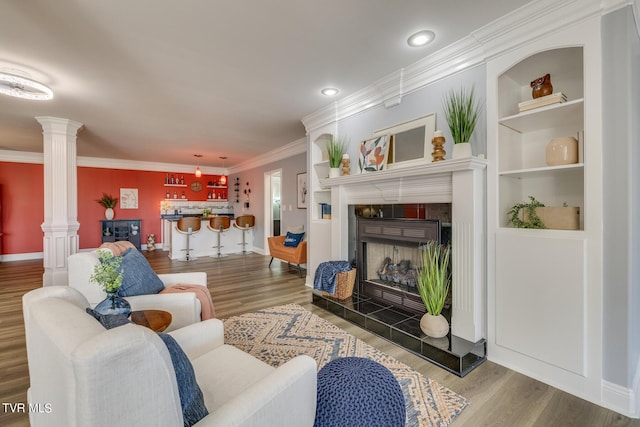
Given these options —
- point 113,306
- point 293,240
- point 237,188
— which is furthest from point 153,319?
point 237,188

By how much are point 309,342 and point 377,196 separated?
5.61 ft

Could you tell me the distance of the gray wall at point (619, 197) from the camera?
1.70m

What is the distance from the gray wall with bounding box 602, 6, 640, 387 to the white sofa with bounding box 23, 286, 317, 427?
1.96m

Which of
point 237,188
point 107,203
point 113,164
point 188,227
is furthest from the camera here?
point 237,188

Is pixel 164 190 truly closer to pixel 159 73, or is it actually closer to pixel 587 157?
pixel 159 73

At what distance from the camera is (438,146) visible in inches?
101

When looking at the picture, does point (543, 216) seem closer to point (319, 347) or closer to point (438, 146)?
point (438, 146)

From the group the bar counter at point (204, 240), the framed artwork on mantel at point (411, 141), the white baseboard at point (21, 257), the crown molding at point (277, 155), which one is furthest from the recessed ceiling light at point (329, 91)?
the white baseboard at point (21, 257)

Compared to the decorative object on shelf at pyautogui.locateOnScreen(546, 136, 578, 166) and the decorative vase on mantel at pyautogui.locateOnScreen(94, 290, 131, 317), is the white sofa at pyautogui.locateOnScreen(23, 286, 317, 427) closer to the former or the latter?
the decorative vase on mantel at pyautogui.locateOnScreen(94, 290, 131, 317)

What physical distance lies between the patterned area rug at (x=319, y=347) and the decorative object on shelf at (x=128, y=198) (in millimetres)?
6931

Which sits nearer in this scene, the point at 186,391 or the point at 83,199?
the point at 186,391

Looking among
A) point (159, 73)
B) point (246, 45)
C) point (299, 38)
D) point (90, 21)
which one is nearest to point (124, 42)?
point (90, 21)

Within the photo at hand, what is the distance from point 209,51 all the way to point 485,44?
7.87ft

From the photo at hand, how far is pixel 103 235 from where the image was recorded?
305 inches
